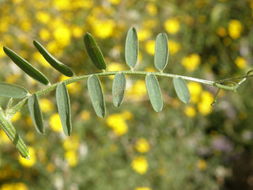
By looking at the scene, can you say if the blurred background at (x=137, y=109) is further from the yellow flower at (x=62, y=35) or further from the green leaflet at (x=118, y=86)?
the green leaflet at (x=118, y=86)

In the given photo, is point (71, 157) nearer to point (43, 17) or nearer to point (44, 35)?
point (44, 35)

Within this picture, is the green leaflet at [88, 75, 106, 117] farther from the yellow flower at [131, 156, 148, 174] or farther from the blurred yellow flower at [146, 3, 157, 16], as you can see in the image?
the blurred yellow flower at [146, 3, 157, 16]

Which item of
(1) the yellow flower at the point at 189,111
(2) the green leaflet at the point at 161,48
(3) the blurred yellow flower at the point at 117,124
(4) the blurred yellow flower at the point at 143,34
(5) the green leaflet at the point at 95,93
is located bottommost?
(1) the yellow flower at the point at 189,111

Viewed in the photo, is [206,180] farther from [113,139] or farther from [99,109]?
[99,109]

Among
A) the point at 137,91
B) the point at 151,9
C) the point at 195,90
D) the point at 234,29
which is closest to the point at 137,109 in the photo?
the point at 137,91

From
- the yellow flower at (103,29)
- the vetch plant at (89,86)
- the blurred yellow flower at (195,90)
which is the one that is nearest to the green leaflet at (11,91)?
the vetch plant at (89,86)

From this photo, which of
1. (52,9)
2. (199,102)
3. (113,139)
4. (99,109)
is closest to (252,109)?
(199,102)

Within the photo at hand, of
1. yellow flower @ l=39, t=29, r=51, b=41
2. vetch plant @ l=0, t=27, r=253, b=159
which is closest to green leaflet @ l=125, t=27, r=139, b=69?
vetch plant @ l=0, t=27, r=253, b=159
